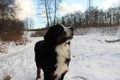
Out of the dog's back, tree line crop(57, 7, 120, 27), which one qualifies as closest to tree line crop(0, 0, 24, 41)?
the dog's back

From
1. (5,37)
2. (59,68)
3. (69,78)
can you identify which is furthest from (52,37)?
(5,37)

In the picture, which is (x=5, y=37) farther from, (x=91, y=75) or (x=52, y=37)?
(x=52, y=37)

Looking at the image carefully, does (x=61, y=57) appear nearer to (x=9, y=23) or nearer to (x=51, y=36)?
(x=51, y=36)

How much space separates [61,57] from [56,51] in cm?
23

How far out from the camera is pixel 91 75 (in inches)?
282

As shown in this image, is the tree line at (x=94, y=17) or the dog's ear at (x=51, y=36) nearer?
the dog's ear at (x=51, y=36)

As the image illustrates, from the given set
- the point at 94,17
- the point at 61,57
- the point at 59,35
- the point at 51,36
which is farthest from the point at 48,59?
the point at 94,17

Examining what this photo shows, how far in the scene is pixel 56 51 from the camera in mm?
5305

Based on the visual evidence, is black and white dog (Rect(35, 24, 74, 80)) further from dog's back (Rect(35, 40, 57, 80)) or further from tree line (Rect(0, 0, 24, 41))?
tree line (Rect(0, 0, 24, 41))

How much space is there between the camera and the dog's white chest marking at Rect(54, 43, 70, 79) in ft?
17.3

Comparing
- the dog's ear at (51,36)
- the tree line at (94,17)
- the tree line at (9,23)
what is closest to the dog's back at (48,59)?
the dog's ear at (51,36)

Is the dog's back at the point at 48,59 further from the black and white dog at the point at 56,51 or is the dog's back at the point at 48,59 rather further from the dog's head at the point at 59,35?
the dog's head at the point at 59,35

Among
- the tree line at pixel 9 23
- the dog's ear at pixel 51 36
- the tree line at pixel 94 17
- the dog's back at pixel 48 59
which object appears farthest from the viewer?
the tree line at pixel 94 17

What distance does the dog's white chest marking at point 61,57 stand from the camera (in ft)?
17.3
